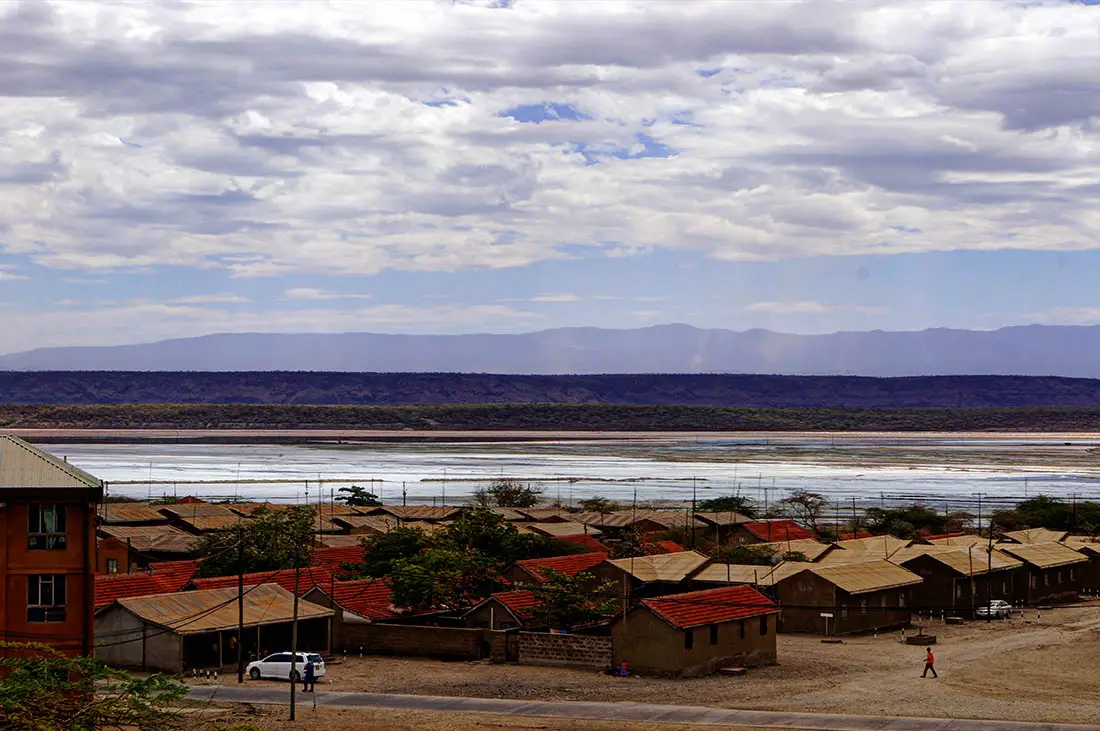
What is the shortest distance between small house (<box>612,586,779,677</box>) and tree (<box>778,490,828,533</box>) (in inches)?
1675

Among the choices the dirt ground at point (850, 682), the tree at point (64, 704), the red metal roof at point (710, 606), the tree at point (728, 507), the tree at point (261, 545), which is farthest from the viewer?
the tree at point (728, 507)

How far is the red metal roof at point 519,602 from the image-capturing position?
45.1 meters

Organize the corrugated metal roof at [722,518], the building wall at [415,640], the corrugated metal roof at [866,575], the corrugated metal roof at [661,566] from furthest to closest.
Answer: the corrugated metal roof at [722,518], the corrugated metal roof at [661,566], the corrugated metal roof at [866,575], the building wall at [415,640]

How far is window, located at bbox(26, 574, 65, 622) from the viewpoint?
30422 millimetres

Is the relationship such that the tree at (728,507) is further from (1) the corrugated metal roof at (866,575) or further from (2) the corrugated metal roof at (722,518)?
(1) the corrugated metal roof at (866,575)

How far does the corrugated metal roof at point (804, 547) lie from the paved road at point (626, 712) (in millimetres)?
23759

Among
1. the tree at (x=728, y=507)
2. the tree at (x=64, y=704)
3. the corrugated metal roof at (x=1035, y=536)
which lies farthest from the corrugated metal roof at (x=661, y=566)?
the tree at (x=64, y=704)

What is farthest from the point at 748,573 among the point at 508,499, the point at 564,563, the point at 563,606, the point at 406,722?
the point at 508,499

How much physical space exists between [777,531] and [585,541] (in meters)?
11.9

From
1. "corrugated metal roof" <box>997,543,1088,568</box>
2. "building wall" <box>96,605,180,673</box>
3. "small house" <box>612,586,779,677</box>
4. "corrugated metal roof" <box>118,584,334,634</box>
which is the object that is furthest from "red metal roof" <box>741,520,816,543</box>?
"building wall" <box>96,605,180,673</box>

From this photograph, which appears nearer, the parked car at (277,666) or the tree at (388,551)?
the parked car at (277,666)

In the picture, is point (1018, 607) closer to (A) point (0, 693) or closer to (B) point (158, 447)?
(A) point (0, 693)

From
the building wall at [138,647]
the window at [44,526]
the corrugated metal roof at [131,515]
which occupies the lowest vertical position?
the building wall at [138,647]

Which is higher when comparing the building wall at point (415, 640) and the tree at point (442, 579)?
the tree at point (442, 579)
